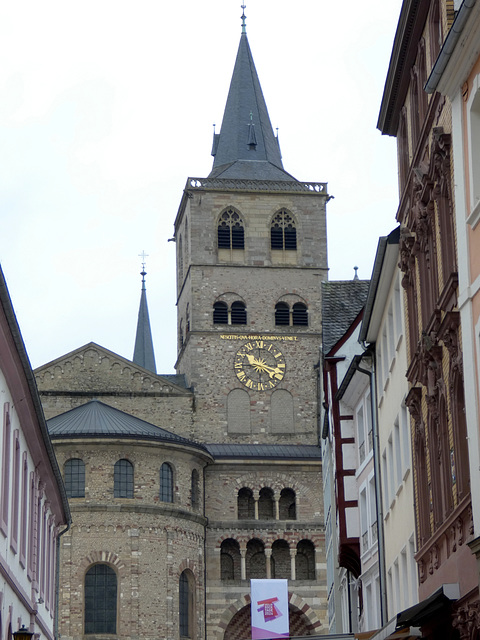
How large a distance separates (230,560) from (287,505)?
3.94 metres

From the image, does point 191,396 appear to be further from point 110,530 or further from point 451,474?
point 451,474

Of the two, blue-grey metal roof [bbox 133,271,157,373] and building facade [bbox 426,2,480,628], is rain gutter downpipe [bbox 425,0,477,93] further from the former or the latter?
blue-grey metal roof [bbox 133,271,157,373]

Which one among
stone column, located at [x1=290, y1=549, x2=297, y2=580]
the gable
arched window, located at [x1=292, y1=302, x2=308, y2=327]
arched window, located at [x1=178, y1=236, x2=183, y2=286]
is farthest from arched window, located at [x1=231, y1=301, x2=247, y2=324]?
stone column, located at [x1=290, y1=549, x2=297, y2=580]

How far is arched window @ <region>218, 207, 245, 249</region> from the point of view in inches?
2995

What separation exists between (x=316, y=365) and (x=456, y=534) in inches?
2141

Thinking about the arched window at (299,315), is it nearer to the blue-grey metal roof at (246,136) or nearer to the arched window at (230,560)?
the blue-grey metal roof at (246,136)

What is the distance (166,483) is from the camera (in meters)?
65.2

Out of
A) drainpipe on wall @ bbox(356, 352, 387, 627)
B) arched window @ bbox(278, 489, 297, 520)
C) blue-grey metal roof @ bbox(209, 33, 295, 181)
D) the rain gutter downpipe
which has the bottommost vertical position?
drainpipe on wall @ bbox(356, 352, 387, 627)

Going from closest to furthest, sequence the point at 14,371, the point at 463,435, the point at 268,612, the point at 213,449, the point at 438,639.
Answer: the point at 463,435 < the point at 438,639 < the point at 14,371 < the point at 268,612 < the point at 213,449

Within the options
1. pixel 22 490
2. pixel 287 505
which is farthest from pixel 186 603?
pixel 22 490

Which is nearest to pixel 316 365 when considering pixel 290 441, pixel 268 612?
pixel 290 441

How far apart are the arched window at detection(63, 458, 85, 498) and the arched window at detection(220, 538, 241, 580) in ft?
27.8

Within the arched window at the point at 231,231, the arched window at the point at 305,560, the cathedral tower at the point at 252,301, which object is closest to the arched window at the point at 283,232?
the cathedral tower at the point at 252,301

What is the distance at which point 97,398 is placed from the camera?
2783 inches
